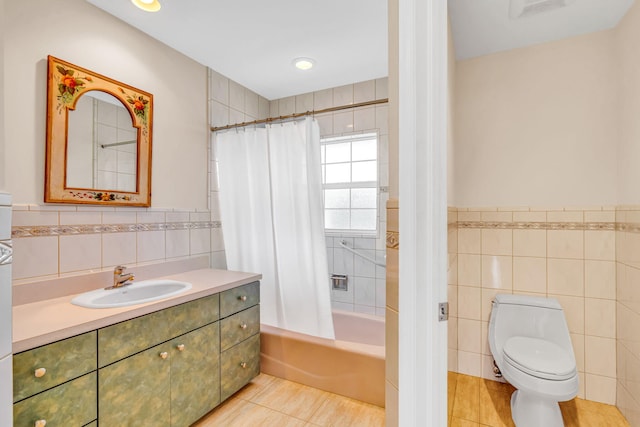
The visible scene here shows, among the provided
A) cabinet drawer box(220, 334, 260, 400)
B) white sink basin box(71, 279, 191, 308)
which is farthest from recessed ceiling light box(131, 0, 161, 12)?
cabinet drawer box(220, 334, 260, 400)

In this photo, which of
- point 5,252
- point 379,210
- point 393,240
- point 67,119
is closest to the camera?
point 5,252

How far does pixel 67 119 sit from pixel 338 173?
2052mm

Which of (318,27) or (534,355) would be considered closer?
(534,355)

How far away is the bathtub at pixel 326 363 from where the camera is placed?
1888 millimetres

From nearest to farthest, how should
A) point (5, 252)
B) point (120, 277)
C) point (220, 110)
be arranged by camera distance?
point (5, 252) < point (120, 277) < point (220, 110)

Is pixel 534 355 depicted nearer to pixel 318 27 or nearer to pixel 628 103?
pixel 628 103

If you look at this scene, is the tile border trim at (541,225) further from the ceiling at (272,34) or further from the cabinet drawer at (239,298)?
the cabinet drawer at (239,298)

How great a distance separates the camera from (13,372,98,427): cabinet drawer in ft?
3.50

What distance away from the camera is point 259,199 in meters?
2.25

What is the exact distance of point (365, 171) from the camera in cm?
288

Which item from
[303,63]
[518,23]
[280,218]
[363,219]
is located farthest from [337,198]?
[518,23]

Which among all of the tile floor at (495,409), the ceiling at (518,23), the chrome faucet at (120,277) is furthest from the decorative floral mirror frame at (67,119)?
the tile floor at (495,409)

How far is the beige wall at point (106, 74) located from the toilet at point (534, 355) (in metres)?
2.26

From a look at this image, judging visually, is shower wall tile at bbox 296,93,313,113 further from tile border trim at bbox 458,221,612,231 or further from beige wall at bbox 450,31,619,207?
tile border trim at bbox 458,221,612,231
